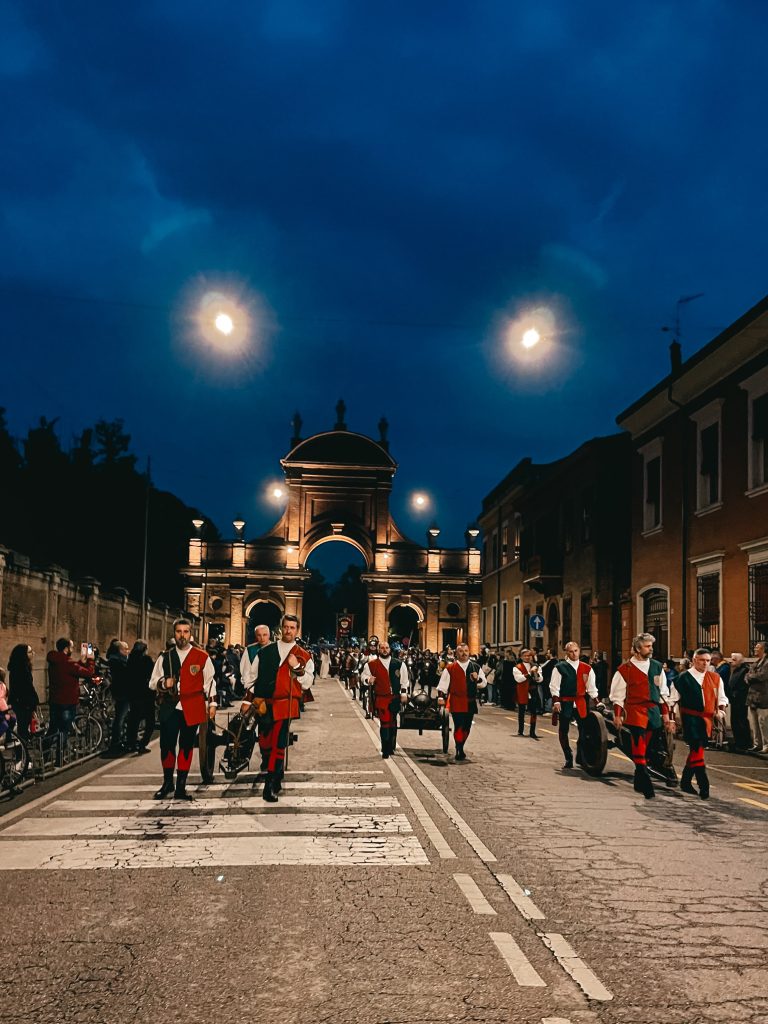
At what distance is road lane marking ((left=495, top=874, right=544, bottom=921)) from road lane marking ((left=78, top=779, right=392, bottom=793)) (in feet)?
17.2

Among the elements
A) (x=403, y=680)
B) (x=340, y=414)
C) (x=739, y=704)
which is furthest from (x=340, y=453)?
(x=403, y=680)

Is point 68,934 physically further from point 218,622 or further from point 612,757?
point 218,622

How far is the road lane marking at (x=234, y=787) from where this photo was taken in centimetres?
1233

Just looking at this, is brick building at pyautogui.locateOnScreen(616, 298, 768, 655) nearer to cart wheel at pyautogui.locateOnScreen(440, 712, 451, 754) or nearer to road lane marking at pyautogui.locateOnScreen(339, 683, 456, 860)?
cart wheel at pyautogui.locateOnScreen(440, 712, 451, 754)

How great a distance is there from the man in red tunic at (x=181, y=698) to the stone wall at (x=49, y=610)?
12.5 metres

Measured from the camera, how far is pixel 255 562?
233 ft

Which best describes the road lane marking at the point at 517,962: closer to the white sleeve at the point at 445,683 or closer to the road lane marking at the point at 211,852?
the road lane marking at the point at 211,852

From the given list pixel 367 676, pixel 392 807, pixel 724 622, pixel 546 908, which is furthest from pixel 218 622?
pixel 546 908

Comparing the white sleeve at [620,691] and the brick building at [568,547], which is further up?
the brick building at [568,547]

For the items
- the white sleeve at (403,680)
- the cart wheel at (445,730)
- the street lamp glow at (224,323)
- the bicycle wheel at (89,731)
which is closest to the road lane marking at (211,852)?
the white sleeve at (403,680)

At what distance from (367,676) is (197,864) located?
8.39m

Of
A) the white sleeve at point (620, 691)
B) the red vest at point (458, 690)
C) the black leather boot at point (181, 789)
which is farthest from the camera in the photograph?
the red vest at point (458, 690)

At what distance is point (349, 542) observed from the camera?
7350 centimetres

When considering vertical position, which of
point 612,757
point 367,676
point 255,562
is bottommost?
point 612,757
